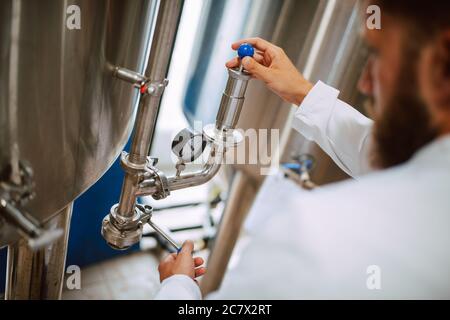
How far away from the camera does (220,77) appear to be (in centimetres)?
113

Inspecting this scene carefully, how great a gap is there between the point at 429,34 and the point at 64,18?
1.60ft

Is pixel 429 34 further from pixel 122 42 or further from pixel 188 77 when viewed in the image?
pixel 188 77

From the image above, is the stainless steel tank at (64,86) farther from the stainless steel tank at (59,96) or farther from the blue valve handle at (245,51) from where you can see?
the blue valve handle at (245,51)

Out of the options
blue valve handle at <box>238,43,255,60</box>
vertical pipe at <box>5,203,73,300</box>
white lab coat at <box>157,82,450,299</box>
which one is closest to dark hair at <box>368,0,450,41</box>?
white lab coat at <box>157,82,450,299</box>

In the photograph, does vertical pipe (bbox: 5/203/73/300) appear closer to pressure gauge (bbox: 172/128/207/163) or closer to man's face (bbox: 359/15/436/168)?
pressure gauge (bbox: 172/128/207/163)

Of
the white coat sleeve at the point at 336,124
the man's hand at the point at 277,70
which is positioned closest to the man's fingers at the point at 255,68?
the man's hand at the point at 277,70

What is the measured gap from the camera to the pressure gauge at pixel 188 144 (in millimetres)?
714

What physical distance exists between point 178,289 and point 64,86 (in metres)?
0.38

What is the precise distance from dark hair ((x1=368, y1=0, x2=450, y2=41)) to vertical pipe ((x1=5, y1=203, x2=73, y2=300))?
2.43 feet

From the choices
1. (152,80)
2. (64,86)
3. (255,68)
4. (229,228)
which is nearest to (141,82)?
(152,80)

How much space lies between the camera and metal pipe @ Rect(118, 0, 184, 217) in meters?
0.62

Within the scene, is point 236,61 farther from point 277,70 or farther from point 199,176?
point 199,176
